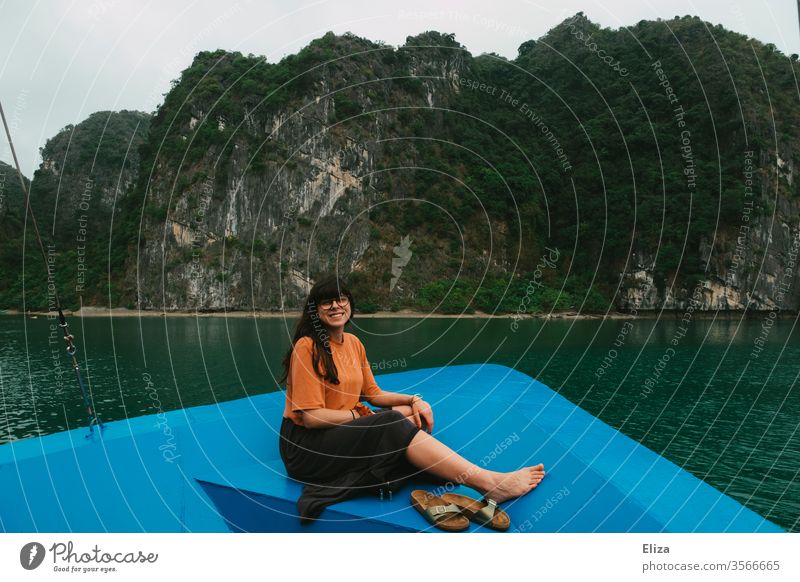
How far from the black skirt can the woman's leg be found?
5 centimetres

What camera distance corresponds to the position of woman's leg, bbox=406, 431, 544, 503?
203cm

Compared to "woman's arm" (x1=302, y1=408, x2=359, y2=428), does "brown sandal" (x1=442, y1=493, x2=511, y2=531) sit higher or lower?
lower

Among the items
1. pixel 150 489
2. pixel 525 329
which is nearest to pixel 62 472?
pixel 150 489

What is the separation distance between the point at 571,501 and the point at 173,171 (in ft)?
188

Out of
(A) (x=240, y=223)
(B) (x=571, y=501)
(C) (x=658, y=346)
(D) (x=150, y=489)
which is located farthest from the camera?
(A) (x=240, y=223)

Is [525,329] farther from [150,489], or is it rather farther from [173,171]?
[173,171]

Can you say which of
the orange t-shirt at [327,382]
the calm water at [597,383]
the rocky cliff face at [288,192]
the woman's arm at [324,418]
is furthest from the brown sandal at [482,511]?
the rocky cliff face at [288,192]

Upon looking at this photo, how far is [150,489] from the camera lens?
2449 millimetres

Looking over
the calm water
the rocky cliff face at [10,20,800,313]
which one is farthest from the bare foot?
the rocky cliff face at [10,20,800,313]

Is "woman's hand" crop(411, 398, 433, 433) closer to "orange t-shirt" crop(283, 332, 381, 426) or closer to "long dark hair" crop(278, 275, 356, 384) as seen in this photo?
"orange t-shirt" crop(283, 332, 381, 426)

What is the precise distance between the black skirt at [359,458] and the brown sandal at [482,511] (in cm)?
18

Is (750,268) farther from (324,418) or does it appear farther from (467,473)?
(324,418)

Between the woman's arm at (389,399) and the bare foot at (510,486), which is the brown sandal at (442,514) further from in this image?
the woman's arm at (389,399)

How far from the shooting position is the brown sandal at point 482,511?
6.21 ft
